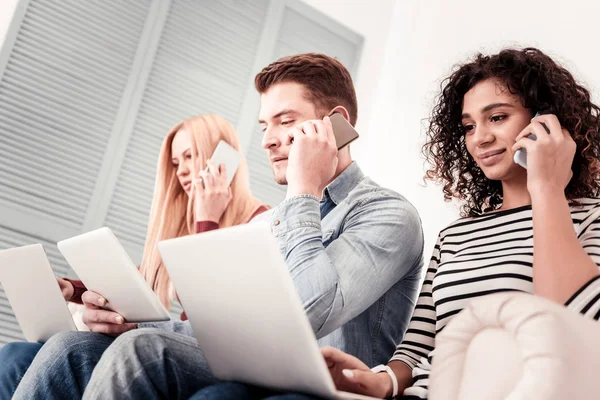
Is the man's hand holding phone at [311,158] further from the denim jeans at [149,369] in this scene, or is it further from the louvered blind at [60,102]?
the louvered blind at [60,102]

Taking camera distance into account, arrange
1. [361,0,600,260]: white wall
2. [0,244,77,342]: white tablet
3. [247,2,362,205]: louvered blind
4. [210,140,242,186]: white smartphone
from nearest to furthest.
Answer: [0,244,77,342]: white tablet, [361,0,600,260]: white wall, [210,140,242,186]: white smartphone, [247,2,362,205]: louvered blind

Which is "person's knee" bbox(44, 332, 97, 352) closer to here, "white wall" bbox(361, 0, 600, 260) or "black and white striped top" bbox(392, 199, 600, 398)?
"black and white striped top" bbox(392, 199, 600, 398)

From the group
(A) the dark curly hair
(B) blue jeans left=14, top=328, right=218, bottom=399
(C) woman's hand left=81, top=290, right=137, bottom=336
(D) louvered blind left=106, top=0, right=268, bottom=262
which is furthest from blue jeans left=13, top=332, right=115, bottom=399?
(D) louvered blind left=106, top=0, right=268, bottom=262

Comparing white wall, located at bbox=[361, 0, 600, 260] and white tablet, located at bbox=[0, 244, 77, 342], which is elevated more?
white wall, located at bbox=[361, 0, 600, 260]

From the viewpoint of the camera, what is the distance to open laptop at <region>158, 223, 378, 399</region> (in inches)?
25.8

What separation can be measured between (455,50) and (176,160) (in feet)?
3.81

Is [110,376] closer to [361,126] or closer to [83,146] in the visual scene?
[83,146]

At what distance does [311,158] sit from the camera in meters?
1.12

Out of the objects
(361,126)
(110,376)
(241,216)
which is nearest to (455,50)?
(361,126)

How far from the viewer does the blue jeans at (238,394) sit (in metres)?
0.67

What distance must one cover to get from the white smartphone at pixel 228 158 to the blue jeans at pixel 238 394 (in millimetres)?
1382

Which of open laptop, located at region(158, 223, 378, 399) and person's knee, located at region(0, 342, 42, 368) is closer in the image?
open laptop, located at region(158, 223, 378, 399)

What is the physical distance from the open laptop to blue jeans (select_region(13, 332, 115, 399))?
0.29m

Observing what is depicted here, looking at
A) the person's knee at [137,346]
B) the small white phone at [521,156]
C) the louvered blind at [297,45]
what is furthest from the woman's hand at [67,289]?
the louvered blind at [297,45]
